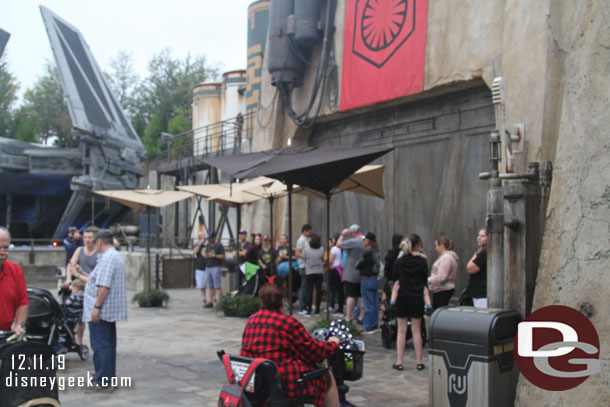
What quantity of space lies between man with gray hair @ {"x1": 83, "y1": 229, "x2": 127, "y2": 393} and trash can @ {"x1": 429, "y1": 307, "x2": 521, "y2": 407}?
3535mm

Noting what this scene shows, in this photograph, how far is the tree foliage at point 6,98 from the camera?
1961 inches

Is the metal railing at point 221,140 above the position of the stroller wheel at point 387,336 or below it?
above

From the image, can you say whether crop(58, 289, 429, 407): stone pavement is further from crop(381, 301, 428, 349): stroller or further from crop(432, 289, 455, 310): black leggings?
crop(432, 289, 455, 310): black leggings

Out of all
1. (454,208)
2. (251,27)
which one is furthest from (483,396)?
(251,27)

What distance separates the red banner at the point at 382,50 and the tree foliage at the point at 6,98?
4340 centimetres

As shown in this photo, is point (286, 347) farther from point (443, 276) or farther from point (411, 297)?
point (443, 276)

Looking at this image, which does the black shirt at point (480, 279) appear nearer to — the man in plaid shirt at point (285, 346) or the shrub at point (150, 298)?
the man in plaid shirt at point (285, 346)

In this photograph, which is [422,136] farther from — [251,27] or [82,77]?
[82,77]

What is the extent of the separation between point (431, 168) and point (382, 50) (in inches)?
105

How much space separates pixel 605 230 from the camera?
5.28 metres

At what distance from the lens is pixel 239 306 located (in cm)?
1271

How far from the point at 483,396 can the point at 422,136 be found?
8284mm

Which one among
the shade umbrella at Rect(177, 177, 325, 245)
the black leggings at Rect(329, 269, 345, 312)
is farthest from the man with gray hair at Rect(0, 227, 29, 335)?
the black leggings at Rect(329, 269, 345, 312)

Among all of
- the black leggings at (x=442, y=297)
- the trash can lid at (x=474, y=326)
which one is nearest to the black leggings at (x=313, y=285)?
the black leggings at (x=442, y=297)
